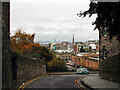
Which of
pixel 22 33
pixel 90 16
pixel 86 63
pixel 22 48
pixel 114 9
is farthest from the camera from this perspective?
pixel 86 63

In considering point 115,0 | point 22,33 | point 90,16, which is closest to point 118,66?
→ point 90,16

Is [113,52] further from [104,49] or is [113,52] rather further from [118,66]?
[118,66]

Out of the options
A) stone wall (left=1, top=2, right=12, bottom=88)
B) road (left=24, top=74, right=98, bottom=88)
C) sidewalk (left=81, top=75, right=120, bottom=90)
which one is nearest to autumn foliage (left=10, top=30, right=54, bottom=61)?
road (left=24, top=74, right=98, bottom=88)

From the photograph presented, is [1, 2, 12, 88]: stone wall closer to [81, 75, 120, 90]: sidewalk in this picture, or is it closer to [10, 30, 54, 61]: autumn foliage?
[81, 75, 120, 90]: sidewalk

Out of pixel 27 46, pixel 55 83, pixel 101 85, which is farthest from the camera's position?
pixel 27 46

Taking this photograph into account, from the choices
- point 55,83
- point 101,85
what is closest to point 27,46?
point 55,83

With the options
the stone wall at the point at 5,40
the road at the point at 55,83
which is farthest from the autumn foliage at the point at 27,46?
the stone wall at the point at 5,40

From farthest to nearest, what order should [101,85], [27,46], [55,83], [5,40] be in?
[27,46]
[55,83]
[101,85]
[5,40]

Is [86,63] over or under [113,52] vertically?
under

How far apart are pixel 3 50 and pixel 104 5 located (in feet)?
17.8

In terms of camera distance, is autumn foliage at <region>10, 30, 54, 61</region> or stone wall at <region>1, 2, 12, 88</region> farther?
autumn foliage at <region>10, 30, 54, 61</region>

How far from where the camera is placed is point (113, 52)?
27.8 m

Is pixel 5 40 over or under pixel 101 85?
over

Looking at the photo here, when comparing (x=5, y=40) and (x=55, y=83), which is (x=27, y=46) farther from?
(x=5, y=40)
